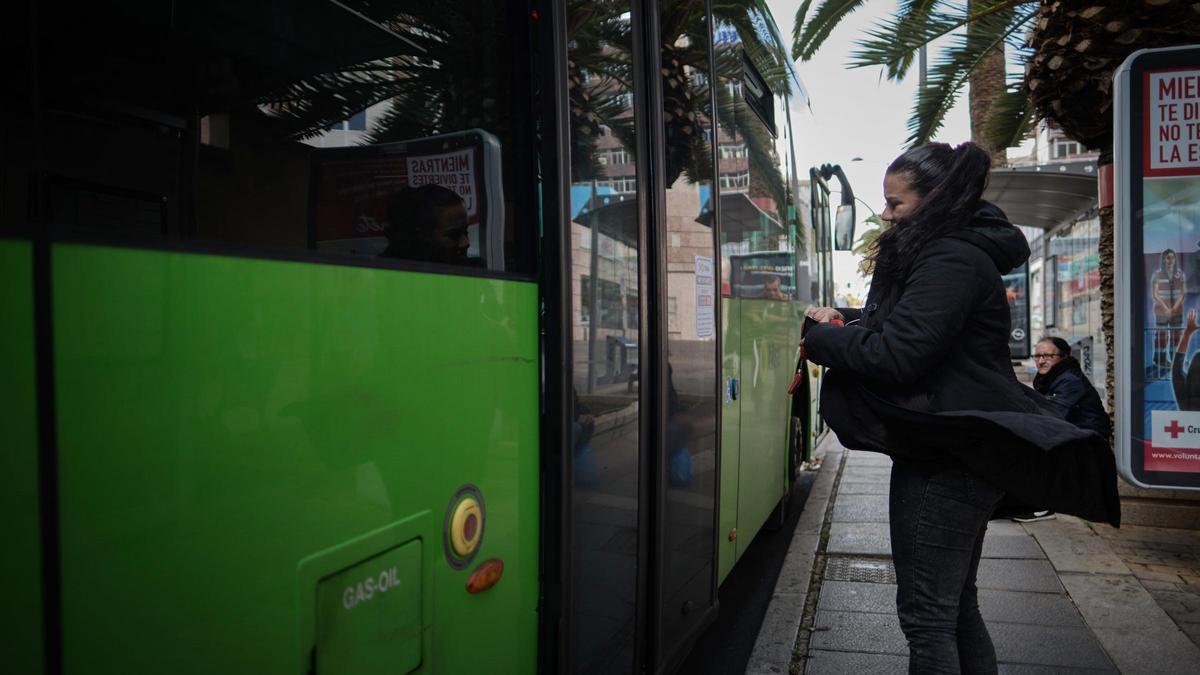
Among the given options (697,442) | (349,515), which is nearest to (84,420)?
(349,515)

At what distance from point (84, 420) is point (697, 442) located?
2675 mm

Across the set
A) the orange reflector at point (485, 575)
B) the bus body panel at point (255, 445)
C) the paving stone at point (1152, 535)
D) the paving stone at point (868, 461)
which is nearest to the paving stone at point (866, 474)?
the paving stone at point (868, 461)

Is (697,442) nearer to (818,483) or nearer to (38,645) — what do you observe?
(38,645)

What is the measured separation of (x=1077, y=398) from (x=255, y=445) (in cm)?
621

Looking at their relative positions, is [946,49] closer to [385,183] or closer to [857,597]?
[857,597]

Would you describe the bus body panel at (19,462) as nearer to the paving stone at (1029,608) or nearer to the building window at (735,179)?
the building window at (735,179)

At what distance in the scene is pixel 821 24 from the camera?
911cm

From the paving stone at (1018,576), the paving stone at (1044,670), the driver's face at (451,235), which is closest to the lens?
the driver's face at (451,235)

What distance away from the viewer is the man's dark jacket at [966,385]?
2484 mm

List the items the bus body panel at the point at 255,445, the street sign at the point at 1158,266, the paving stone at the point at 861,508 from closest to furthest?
the bus body panel at the point at 255,445
the street sign at the point at 1158,266
the paving stone at the point at 861,508

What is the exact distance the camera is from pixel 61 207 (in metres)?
1.33

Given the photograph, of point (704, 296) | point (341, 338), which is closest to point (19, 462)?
point (341, 338)

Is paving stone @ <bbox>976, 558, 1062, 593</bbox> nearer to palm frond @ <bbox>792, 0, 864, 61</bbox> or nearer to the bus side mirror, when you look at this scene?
the bus side mirror

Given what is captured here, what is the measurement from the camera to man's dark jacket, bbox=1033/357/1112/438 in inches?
246
